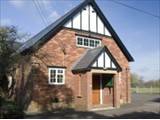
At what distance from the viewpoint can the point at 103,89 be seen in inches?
984

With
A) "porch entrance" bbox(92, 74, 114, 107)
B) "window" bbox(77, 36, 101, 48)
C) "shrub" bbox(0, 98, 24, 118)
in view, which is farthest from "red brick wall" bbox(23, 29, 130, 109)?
"shrub" bbox(0, 98, 24, 118)

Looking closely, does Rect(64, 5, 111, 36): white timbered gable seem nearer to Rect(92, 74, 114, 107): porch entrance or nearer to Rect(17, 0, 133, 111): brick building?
Rect(17, 0, 133, 111): brick building

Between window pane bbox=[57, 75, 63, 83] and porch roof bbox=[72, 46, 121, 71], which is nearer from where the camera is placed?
porch roof bbox=[72, 46, 121, 71]

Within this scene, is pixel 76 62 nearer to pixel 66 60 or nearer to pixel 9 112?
pixel 66 60

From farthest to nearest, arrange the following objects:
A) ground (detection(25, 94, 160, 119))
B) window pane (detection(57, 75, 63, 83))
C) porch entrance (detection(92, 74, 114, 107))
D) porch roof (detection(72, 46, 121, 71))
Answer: porch entrance (detection(92, 74, 114, 107)) → window pane (detection(57, 75, 63, 83)) → porch roof (detection(72, 46, 121, 71)) → ground (detection(25, 94, 160, 119))

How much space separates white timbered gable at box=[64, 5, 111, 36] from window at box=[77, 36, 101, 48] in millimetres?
826

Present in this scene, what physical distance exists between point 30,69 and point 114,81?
7.24 m

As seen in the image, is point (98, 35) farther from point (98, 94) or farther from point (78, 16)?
point (98, 94)

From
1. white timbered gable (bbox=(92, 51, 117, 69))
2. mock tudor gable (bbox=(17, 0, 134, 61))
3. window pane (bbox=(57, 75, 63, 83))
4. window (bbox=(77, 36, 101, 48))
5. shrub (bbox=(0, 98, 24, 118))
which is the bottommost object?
shrub (bbox=(0, 98, 24, 118))

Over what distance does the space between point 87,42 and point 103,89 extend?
446 centimetres

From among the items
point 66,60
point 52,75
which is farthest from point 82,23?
point 52,75

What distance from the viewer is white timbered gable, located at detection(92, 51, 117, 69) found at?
2194 cm

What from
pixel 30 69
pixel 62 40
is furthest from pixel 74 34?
pixel 30 69

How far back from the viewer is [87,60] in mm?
22297
